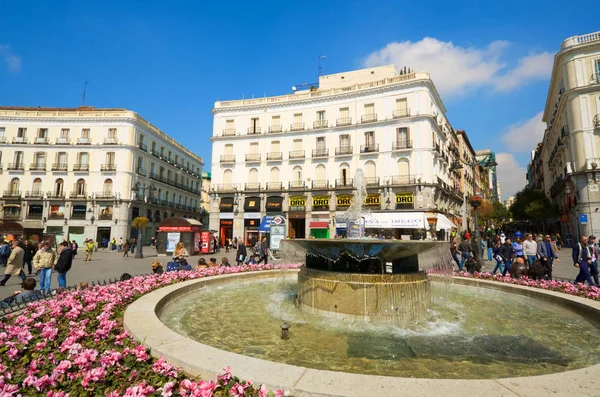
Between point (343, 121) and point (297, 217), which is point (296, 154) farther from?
point (297, 217)

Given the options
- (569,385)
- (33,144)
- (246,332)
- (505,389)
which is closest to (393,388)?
(505,389)

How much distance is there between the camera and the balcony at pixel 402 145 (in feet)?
98.6

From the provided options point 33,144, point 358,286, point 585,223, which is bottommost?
point 358,286

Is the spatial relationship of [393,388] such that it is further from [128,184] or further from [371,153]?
[128,184]

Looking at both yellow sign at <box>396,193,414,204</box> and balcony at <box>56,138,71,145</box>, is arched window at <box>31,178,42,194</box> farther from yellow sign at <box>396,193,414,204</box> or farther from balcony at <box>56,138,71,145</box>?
yellow sign at <box>396,193,414,204</box>

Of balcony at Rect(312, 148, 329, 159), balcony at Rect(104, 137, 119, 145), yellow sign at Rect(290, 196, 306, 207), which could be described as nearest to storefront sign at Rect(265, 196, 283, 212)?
yellow sign at Rect(290, 196, 306, 207)

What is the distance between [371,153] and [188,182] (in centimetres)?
3478

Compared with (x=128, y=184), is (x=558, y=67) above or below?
above

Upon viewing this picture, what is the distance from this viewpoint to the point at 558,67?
93.5ft

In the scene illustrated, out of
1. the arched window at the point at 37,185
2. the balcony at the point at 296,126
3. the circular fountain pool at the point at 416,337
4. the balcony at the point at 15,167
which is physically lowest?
the circular fountain pool at the point at 416,337

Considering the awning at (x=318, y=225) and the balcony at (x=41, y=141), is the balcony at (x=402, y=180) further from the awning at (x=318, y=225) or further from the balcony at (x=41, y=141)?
the balcony at (x=41, y=141)

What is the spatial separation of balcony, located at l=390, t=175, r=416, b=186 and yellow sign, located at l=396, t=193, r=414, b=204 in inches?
42.5

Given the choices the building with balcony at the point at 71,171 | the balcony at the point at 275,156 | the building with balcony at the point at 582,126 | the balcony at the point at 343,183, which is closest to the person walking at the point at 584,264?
the building with balcony at the point at 582,126

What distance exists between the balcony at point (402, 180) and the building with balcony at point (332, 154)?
3.9 inches
